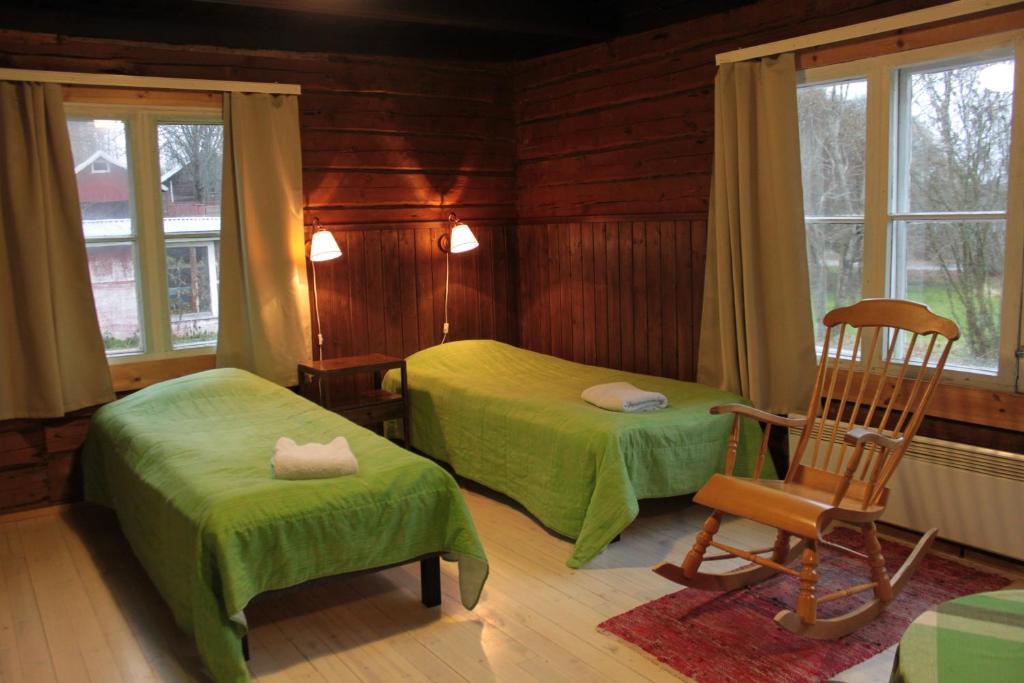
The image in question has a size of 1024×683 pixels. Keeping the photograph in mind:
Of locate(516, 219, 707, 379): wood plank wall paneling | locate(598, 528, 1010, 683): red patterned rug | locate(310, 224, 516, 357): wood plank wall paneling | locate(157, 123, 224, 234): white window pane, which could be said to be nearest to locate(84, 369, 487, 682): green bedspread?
locate(598, 528, 1010, 683): red patterned rug

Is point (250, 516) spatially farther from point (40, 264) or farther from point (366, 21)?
point (366, 21)

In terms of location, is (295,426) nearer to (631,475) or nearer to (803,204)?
(631,475)

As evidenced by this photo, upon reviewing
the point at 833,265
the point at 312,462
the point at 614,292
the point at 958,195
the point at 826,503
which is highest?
the point at 958,195

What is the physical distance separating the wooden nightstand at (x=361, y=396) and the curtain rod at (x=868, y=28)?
2.28 meters

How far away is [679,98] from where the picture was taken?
4613mm

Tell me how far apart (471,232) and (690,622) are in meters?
3.09

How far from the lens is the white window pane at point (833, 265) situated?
400 cm

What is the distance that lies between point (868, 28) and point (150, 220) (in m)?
3.48

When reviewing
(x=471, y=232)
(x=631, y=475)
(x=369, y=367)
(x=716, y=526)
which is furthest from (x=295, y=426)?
(x=471, y=232)

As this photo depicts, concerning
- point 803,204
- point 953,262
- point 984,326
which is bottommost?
point 984,326

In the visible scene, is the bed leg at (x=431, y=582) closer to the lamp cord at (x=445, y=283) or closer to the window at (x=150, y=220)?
the window at (x=150, y=220)

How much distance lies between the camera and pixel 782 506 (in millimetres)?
2859

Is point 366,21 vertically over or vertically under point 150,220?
over

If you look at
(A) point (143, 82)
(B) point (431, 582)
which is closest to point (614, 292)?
(B) point (431, 582)
